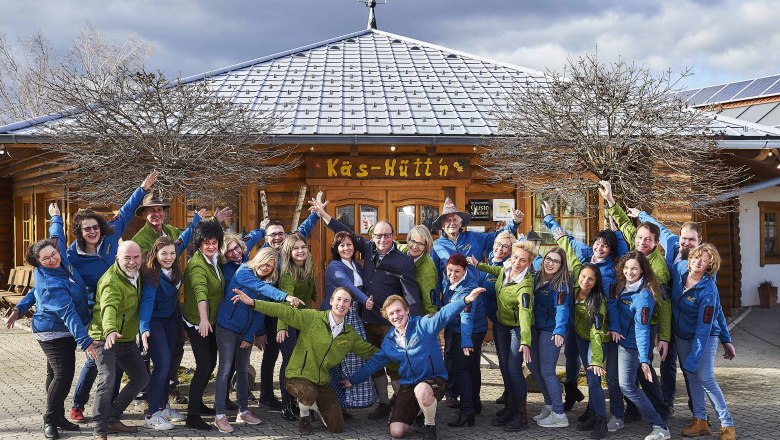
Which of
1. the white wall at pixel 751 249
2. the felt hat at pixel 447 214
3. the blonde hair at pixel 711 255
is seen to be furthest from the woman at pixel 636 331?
the white wall at pixel 751 249

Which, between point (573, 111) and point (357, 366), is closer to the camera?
point (357, 366)

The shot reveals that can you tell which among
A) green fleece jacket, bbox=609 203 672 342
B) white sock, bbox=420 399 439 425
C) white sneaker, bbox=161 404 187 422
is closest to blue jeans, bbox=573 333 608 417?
green fleece jacket, bbox=609 203 672 342

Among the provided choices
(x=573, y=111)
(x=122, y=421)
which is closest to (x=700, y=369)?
(x=573, y=111)

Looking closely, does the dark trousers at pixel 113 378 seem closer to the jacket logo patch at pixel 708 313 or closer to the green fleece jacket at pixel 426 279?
the green fleece jacket at pixel 426 279

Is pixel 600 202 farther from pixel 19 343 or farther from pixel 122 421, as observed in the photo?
pixel 19 343

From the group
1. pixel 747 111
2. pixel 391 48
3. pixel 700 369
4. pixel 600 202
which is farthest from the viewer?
pixel 747 111

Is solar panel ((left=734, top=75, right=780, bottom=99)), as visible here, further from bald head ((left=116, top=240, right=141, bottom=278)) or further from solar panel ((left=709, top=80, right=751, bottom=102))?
bald head ((left=116, top=240, right=141, bottom=278))

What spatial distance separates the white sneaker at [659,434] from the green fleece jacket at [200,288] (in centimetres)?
360

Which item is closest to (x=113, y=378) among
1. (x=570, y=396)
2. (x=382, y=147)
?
(x=570, y=396)

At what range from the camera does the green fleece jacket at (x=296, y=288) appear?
5.59 m

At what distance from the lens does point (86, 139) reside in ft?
24.2

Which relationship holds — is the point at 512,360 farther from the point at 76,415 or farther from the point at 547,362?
the point at 76,415

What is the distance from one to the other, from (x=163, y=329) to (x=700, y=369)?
433 cm

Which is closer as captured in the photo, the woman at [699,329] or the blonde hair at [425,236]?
the woman at [699,329]
